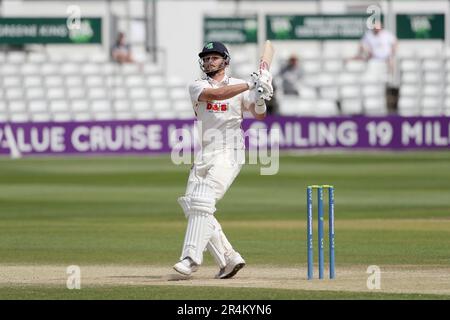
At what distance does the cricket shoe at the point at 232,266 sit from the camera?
30.8 feet

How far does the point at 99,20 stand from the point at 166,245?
15.8 metres

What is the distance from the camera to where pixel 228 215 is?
1510 centimetres

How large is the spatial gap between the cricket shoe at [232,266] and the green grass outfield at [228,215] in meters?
0.58

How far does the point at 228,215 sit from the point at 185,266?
233 inches

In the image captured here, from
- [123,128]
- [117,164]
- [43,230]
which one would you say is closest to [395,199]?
[43,230]

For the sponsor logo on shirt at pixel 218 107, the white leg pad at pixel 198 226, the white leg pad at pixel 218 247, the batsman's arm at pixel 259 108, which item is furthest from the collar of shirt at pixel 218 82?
the white leg pad at pixel 218 247

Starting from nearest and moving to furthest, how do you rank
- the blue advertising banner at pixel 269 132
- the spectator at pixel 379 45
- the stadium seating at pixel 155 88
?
the blue advertising banner at pixel 269 132, the stadium seating at pixel 155 88, the spectator at pixel 379 45

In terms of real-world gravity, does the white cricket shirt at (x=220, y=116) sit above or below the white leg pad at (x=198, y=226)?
above

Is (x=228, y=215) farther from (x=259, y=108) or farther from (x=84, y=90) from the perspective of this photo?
(x=84, y=90)

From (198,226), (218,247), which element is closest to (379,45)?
(218,247)

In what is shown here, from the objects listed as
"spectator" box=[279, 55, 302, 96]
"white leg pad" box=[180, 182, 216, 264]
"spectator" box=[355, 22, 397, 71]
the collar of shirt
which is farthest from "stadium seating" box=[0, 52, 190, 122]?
"white leg pad" box=[180, 182, 216, 264]

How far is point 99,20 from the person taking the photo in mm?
27344

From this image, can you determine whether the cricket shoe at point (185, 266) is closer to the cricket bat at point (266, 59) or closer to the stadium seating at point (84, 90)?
the cricket bat at point (266, 59)

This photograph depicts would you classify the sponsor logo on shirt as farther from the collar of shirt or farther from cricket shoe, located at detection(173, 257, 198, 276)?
cricket shoe, located at detection(173, 257, 198, 276)
